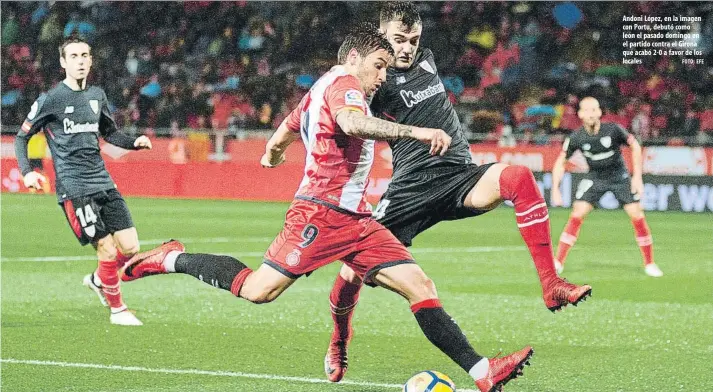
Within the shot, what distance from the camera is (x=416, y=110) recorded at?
7.12m

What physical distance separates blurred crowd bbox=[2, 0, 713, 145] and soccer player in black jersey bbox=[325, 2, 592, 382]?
15.9 metres

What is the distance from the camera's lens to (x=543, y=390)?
21.2 ft

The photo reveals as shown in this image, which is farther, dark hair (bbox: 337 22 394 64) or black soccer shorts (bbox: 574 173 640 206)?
black soccer shorts (bbox: 574 173 640 206)

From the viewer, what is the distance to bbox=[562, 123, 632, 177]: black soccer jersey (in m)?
13.3

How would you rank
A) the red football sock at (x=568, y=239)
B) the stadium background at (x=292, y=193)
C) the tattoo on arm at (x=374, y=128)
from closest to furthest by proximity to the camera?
the tattoo on arm at (x=374, y=128) < the stadium background at (x=292, y=193) < the red football sock at (x=568, y=239)

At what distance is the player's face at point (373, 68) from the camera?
18.9 feet

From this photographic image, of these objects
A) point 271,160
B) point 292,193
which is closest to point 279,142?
point 271,160

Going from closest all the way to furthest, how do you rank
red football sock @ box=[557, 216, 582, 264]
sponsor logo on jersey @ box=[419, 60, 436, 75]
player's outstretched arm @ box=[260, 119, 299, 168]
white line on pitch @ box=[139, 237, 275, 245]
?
player's outstretched arm @ box=[260, 119, 299, 168] < sponsor logo on jersey @ box=[419, 60, 436, 75] < red football sock @ box=[557, 216, 582, 264] < white line on pitch @ box=[139, 237, 275, 245]

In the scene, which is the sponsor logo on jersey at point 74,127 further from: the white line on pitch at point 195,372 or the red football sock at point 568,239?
the red football sock at point 568,239

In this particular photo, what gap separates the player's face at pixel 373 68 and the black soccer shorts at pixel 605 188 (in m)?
7.84

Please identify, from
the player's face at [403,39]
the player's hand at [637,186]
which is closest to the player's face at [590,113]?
the player's hand at [637,186]

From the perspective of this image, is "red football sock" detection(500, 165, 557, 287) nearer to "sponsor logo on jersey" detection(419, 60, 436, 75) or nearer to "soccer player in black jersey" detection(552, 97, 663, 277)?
"sponsor logo on jersey" detection(419, 60, 436, 75)

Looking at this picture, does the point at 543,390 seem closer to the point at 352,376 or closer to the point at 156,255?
the point at 352,376

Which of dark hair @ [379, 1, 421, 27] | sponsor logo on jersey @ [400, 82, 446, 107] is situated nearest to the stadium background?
sponsor logo on jersey @ [400, 82, 446, 107]
